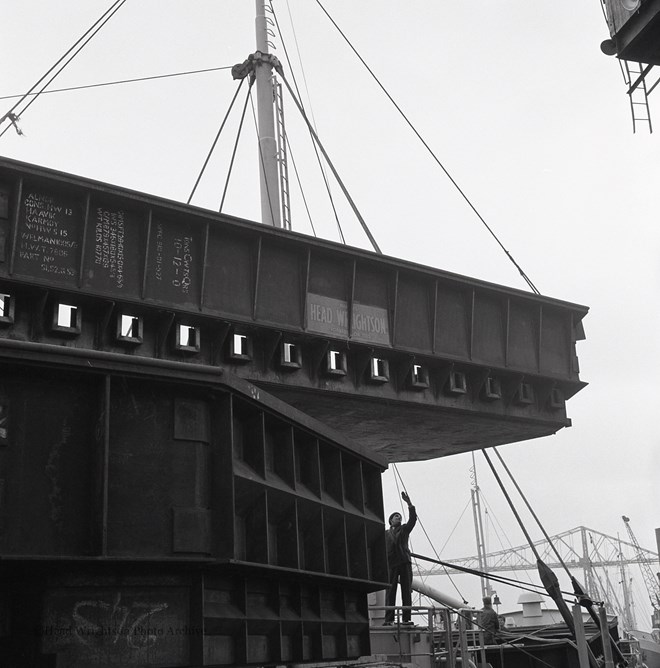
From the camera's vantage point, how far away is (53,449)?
6438 millimetres

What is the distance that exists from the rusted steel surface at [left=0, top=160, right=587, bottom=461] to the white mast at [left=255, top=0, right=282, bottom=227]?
20.3 feet

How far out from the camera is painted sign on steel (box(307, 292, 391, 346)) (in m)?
18.2

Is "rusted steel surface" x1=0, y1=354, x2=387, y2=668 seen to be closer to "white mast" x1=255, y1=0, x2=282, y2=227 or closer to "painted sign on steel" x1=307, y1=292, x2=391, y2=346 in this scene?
"painted sign on steel" x1=307, y1=292, x2=391, y2=346

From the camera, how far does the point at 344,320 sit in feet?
61.2

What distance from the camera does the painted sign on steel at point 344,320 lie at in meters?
18.2

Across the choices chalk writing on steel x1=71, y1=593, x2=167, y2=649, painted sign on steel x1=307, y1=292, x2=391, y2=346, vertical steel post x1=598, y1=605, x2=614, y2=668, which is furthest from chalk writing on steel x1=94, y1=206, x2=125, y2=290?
vertical steel post x1=598, y1=605, x2=614, y2=668

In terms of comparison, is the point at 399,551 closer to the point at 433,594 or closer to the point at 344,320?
the point at 344,320

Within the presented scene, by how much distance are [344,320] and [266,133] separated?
9.55m

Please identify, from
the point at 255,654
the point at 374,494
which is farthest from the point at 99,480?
the point at 374,494

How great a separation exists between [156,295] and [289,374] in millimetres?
3139

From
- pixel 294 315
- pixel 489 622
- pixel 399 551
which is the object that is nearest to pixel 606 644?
pixel 399 551

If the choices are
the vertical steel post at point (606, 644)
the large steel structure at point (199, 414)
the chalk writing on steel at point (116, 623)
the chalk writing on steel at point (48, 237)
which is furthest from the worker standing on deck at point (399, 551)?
the chalk writing on steel at point (116, 623)

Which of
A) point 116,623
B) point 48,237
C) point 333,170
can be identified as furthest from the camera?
point 333,170

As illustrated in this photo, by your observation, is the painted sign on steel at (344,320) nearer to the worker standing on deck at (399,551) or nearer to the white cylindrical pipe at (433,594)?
A: the worker standing on deck at (399,551)
